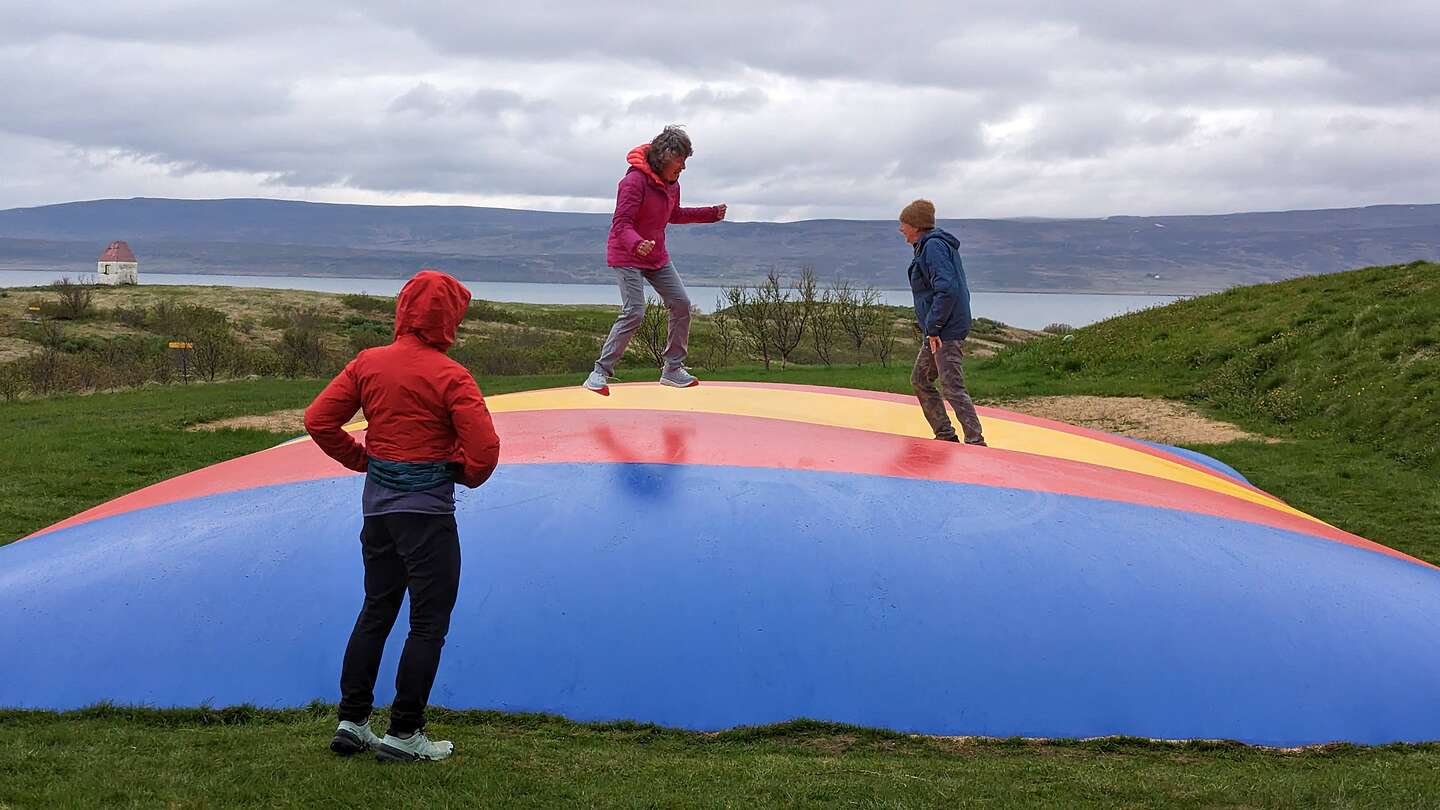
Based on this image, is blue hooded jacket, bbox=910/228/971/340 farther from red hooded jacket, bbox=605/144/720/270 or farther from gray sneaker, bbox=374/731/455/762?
gray sneaker, bbox=374/731/455/762

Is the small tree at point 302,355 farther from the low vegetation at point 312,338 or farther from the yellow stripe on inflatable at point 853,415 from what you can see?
the yellow stripe on inflatable at point 853,415

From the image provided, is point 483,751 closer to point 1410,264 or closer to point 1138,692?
point 1138,692

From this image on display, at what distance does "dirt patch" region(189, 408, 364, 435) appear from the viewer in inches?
659

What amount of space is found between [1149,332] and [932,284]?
54.9ft

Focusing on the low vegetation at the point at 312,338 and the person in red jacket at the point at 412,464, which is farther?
the low vegetation at the point at 312,338

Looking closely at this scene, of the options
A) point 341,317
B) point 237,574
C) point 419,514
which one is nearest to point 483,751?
point 419,514

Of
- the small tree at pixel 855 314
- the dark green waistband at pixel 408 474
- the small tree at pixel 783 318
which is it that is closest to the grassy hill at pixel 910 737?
the dark green waistband at pixel 408 474

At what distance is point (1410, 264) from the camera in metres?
21.6

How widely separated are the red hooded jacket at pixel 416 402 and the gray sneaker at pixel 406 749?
3.27 feet

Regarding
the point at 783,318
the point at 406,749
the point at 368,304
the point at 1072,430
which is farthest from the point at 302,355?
the point at 406,749

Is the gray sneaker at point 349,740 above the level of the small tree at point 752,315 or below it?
below

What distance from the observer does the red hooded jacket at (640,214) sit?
7648mm

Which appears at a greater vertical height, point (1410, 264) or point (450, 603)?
point (1410, 264)

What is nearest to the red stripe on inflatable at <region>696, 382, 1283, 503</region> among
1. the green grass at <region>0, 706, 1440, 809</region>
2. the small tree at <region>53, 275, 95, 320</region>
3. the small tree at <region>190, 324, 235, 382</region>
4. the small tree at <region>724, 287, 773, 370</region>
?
the green grass at <region>0, 706, 1440, 809</region>
